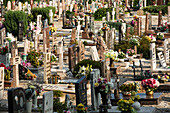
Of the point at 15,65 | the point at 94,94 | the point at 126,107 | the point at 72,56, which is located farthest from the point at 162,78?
the point at 126,107

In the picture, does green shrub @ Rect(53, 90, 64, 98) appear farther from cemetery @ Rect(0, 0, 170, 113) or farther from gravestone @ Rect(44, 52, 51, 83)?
gravestone @ Rect(44, 52, 51, 83)

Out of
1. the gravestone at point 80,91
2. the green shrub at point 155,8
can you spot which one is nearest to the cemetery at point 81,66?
Result: the gravestone at point 80,91

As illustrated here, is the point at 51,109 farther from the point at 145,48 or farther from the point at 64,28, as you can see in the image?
the point at 64,28

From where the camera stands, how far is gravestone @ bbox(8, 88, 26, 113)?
17.4 meters

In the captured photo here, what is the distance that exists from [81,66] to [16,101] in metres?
9.62

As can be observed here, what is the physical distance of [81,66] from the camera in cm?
2712

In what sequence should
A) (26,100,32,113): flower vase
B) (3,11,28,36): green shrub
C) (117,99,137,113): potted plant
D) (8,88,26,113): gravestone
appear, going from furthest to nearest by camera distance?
(3,11,28,36): green shrub
(26,100,32,113): flower vase
(117,99,137,113): potted plant
(8,88,26,113): gravestone

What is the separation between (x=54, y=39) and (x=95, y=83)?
14.4m

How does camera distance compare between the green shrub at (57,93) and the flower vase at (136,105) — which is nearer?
the flower vase at (136,105)

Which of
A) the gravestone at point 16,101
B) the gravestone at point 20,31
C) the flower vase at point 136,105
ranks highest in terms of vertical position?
the gravestone at point 20,31

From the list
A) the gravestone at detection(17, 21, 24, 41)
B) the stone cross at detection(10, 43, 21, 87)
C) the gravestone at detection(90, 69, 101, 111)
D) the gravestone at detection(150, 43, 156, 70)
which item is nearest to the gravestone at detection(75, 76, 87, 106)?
the gravestone at detection(90, 69, 101, 111)

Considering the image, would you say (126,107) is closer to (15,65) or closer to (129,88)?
(129,88)

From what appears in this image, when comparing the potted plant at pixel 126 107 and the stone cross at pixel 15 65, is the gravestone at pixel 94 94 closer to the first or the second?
the potted plant at pixel 126 107

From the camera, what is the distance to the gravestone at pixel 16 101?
17.4 m
